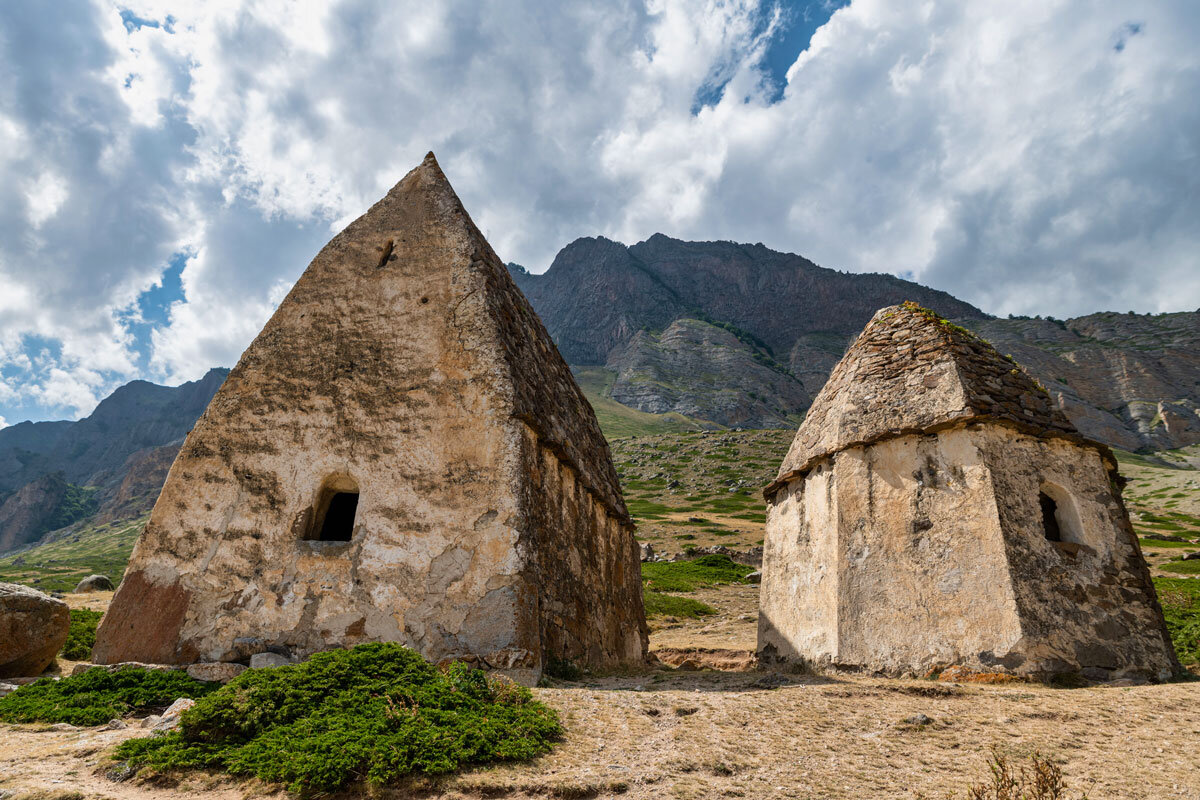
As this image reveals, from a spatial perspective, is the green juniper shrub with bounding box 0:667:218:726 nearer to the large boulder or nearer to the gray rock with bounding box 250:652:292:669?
the gray rock with bounding box 250:652:292:669

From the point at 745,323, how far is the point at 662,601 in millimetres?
153201

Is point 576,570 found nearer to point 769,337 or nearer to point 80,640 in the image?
point 80,640

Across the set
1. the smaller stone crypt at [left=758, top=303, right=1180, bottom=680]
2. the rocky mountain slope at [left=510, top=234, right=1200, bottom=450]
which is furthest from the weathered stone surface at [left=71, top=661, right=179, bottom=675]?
the rocky mountain slope at [left=510, top=234, right=1200, bottom=450]

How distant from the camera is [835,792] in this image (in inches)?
161

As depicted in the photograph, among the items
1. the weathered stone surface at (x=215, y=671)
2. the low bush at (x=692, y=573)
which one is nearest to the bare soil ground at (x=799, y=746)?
the weathered stone surface at (x=215, y=671)

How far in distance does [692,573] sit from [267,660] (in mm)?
25256

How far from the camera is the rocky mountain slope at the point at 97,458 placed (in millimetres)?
124500

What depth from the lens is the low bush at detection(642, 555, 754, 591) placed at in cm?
2711

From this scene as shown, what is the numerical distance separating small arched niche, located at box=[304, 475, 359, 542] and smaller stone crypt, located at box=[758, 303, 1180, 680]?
6.44m

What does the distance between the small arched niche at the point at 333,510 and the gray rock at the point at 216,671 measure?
1.58m

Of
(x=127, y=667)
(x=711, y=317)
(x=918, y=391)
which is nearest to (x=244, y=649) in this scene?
(x=127, y=667)

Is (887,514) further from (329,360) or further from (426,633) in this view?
(329,360)

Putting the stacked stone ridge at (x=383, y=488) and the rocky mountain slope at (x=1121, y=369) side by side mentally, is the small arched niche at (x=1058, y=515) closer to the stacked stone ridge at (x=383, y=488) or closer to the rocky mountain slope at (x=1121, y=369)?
the stacked stone ridge at (x=383, y=488)

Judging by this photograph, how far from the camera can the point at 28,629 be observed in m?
7.48
